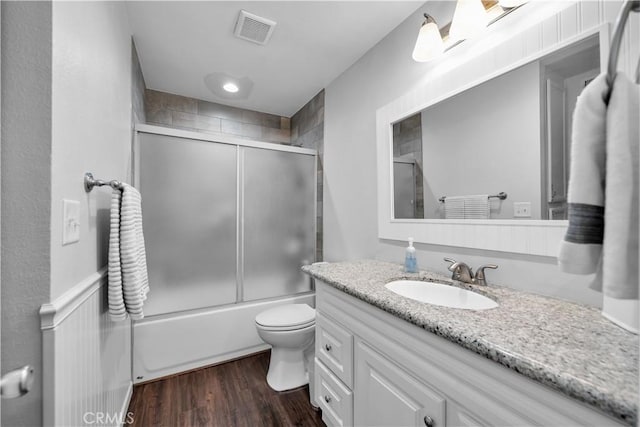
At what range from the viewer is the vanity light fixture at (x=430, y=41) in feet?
4.36

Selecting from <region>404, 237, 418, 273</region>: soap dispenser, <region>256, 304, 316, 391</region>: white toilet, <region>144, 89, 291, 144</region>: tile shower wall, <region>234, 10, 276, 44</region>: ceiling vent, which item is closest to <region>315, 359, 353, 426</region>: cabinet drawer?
<region>256, 304, 316, 391</region>: white toilet

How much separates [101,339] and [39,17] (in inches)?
44.3

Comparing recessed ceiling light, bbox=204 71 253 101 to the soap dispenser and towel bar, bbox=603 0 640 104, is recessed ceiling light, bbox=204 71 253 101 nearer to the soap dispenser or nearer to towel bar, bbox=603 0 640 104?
the soap dispenser

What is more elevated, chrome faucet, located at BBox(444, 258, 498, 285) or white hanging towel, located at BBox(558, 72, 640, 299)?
white hanging towel, located at BBox(558, 72, 640, 299)

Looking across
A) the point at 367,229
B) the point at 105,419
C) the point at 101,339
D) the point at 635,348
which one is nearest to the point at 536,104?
the point at 635,348

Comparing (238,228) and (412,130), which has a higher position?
(412,130)

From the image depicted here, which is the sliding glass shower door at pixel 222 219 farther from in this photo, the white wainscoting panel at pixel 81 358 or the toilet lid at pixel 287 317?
the white wainscoting panel at pixel 81 358

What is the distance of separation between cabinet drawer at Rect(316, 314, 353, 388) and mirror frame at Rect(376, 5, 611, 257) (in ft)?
2.21

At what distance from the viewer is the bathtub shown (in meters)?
1.87

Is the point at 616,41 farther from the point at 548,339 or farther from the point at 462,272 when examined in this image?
the point at 462,272

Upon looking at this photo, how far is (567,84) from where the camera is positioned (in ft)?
3.17

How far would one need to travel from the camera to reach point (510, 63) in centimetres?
112

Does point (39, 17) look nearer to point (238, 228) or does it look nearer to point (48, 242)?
point (48, 242)

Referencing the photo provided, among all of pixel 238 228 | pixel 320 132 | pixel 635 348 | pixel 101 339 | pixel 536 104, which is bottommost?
pixel 101 339
